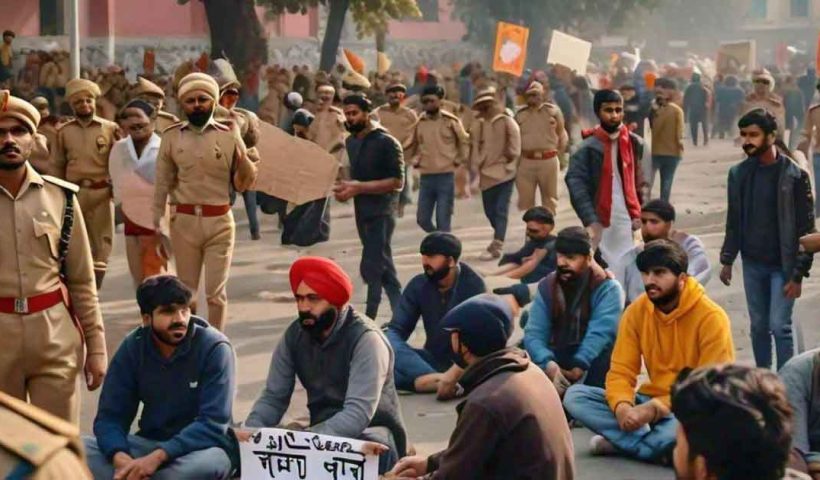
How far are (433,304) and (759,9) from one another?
99.2 metres

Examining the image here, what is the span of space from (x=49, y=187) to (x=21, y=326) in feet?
1.74

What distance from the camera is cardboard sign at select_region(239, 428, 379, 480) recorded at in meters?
7.12

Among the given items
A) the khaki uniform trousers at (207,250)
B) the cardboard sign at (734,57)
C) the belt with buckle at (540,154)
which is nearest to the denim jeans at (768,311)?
the khaki uniform trousers at (207,250)

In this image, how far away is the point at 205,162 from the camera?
10883mm

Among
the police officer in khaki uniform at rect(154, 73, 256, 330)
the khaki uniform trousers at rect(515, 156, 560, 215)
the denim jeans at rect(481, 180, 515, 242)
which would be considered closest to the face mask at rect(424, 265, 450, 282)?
the police officer in khaki uniform at rect(154, 73, 256, 330)

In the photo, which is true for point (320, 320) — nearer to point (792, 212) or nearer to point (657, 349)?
point (657, 349)

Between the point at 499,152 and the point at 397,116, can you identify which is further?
the point at 397,116

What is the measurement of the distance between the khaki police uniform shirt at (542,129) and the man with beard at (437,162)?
95cm

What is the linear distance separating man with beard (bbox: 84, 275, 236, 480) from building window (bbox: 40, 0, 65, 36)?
34.4 metres

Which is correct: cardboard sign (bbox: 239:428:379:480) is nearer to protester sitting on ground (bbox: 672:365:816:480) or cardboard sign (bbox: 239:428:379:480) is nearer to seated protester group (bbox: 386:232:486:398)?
seated protester group (bbox: 386:232:486:398)

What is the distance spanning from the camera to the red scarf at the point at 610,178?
1148cm

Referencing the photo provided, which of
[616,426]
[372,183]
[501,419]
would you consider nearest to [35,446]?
[501,419]

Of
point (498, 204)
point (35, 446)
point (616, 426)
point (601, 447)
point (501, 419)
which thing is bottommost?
point (601, 447)

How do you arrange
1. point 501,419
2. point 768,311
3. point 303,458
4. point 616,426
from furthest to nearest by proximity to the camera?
point 768,311 → point 616,426 → point 303,458 → point 501,419
